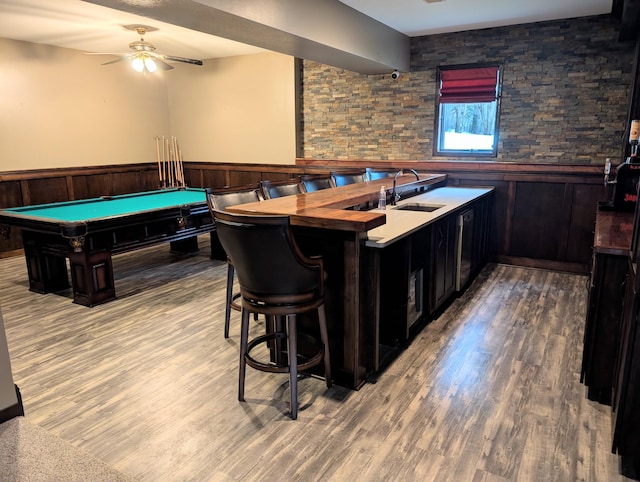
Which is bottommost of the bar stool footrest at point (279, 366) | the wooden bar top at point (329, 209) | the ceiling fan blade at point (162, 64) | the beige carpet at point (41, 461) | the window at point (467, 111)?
the bar stool footrest at point (279, 366)

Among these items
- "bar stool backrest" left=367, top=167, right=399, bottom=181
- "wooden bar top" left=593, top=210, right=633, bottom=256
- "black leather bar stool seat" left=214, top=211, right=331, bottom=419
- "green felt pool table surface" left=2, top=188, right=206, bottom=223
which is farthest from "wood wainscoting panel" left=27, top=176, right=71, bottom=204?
"wooden bar top" left=593, top=210, right=633, bottom=256

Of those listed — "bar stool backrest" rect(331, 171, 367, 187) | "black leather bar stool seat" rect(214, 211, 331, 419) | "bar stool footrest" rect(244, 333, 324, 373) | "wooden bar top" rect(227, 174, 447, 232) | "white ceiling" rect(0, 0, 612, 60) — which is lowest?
"bar stool footrest" rect(244, 333, 324, 373)

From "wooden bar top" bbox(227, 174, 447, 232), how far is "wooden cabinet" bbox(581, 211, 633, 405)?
1162 mm

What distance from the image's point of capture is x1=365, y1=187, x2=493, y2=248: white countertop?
8.68 feet

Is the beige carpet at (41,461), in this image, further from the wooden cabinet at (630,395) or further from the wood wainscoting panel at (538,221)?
the wood wainscoting panel at (538,221)

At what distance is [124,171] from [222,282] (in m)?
3.65

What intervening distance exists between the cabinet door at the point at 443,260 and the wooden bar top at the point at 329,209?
0.59 m

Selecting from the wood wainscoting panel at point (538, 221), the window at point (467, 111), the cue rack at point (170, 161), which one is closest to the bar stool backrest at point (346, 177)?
the window at point (467, 111)

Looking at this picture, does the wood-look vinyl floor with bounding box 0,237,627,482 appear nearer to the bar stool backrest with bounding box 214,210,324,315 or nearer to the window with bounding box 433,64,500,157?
the bar stool backrest with bounding box 214,210,324,315

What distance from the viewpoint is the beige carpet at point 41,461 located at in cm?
146

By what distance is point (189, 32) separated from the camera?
545 cm

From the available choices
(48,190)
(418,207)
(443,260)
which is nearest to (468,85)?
(418,207)

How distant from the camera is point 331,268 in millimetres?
2629

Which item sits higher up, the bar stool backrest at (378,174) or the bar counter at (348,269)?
the bar stool backrest at (378,174)
